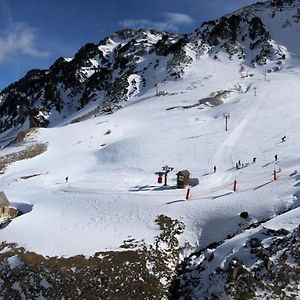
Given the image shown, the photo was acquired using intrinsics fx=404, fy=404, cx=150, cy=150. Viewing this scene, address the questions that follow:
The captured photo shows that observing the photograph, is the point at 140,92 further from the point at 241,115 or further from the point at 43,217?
the point at 43,217

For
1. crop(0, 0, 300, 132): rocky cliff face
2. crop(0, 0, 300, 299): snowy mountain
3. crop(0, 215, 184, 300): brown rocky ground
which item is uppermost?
crop(0, 0, 300, 132): rocky cliff face

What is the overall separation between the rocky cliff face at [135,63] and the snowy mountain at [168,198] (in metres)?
10.8

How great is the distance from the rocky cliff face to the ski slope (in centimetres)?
2810

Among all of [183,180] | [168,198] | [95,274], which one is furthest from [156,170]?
[95,274]

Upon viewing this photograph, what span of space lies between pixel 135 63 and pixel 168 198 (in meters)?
101

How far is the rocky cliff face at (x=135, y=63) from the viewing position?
357 ft

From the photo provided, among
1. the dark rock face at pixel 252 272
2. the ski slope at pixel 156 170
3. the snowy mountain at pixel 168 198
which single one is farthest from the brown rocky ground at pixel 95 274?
Answer: the dark rock face at pixel 252 272

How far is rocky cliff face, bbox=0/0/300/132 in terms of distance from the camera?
109m

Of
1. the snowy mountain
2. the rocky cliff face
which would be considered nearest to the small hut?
the snowy mountain

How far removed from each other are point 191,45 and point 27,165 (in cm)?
7865

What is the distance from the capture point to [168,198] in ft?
111

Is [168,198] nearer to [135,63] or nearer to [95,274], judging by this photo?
[95,274]

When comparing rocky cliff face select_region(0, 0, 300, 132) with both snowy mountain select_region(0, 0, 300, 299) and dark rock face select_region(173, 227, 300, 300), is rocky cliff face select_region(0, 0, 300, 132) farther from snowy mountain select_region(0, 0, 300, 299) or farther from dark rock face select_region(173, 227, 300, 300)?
dark rock face select_region(173, 227, 300, 300)

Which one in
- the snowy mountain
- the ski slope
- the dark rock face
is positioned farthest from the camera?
the ski slope
